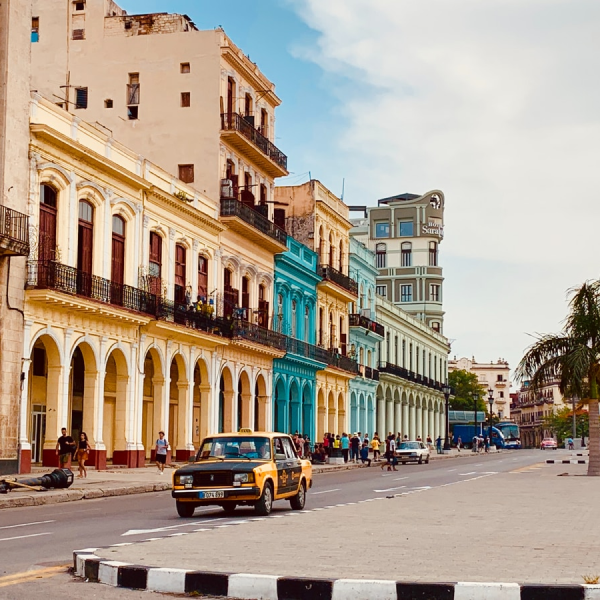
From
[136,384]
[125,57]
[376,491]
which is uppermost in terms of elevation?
[125,57]

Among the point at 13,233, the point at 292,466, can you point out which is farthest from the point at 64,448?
the point at 292,466

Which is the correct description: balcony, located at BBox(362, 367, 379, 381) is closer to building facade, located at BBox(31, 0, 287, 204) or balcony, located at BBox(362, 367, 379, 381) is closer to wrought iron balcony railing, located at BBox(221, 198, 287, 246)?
wrought iron balcony railing, located at BBox(221, 198, 287, 246)

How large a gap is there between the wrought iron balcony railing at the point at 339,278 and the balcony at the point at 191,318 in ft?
52.2

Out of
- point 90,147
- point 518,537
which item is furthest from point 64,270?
point 518,537

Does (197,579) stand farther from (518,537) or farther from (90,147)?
(90,147)

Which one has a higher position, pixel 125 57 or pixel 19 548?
pixel 125 57

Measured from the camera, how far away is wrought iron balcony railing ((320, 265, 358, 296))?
60312mm

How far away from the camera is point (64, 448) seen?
29.9 meters

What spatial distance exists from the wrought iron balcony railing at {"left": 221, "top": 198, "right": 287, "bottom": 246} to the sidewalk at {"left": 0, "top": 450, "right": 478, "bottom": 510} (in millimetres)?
12394

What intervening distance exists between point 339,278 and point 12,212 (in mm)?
35314

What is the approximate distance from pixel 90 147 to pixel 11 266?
640cm

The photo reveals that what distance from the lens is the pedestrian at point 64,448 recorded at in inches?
1174

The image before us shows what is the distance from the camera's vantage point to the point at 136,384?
37469 mm

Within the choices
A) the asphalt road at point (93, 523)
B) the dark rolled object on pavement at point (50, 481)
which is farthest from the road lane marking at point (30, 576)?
the dark rolled object on pavement at point (50, 481)
